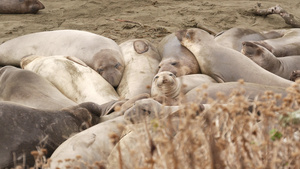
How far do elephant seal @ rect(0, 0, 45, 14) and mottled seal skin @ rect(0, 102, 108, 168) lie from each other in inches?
211

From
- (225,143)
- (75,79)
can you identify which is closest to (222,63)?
(75,79)

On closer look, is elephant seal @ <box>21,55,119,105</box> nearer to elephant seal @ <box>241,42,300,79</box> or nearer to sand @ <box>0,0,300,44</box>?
elephant seal @ <box>241,42,300,79</box>

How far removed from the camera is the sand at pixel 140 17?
8047 millimetres

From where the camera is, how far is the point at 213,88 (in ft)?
16.0

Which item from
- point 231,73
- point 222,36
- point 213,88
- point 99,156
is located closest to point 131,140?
point 99,156

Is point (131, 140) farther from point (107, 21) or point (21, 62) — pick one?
point (107, 21)

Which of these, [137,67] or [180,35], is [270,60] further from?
[137,67]

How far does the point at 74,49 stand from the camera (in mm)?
6188

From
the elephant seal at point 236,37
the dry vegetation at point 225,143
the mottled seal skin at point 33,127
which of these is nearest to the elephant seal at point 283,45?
the elephant seal at point 236,37

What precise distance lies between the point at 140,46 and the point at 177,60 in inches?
21.5

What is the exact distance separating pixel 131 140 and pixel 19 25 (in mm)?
5327

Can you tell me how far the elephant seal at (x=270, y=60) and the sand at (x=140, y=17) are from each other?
189 centimetres

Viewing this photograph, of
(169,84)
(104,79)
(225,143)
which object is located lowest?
(104,79)

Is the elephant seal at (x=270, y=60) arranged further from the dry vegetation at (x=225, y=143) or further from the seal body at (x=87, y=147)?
the dry vegetation at (x=225, y=143)
